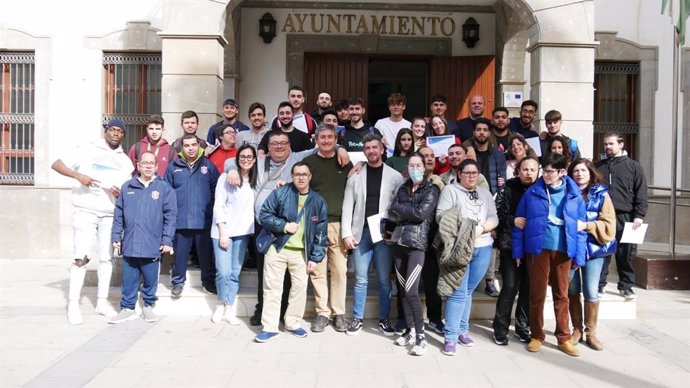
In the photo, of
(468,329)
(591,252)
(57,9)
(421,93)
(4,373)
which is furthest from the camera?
(421,93)

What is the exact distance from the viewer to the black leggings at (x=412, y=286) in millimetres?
5469

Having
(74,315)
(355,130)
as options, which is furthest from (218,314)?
(355,130)

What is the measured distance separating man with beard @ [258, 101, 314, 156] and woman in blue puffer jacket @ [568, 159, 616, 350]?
2767 millimetres

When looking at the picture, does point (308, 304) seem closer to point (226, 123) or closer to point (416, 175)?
point (416, 175)

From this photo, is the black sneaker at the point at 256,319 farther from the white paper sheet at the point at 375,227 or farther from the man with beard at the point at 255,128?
the man with beard at the point at 255,128

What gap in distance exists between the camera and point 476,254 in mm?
5613

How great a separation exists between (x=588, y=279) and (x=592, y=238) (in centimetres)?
39

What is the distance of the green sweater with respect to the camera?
19.9 feet

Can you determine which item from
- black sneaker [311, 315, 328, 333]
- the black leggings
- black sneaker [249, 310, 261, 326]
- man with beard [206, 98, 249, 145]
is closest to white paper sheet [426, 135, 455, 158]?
the black leggings

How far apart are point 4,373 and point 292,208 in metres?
2.67

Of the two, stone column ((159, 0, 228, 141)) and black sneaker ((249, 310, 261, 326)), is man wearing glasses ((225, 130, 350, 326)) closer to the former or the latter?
black sneaker ((249, 310, 261, 326))

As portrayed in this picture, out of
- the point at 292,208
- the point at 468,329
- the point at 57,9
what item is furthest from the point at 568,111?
the point at 57,9

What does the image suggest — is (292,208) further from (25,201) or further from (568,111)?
(25,201)

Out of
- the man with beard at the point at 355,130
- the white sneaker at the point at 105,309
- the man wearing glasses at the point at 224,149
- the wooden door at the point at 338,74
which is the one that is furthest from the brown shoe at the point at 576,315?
the wooden door at the point at 338,74
